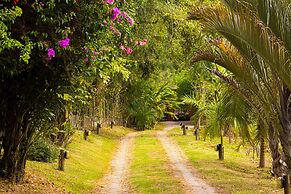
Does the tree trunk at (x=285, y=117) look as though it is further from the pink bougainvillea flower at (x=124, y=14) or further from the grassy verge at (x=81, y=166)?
the grassy verge at (x=81, y=166)

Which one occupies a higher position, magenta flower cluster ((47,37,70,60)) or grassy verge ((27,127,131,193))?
magenta flower cluster ((47,37,70,60))

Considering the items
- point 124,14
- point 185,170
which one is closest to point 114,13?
point 124,14

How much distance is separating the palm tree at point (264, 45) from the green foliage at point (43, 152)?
8442mm

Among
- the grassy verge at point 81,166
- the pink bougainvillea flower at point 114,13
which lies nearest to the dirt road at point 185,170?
the grassy verge at point 81,166

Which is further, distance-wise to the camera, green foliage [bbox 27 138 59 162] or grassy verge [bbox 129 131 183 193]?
green foliage [bbox 27 138 59 162]

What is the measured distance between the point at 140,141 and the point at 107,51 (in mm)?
20944

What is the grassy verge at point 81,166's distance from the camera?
515 inches

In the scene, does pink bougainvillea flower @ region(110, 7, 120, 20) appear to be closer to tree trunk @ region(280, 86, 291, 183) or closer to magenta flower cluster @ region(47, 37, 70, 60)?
magenta flower cluster @ region(47, 37, 70, 60)

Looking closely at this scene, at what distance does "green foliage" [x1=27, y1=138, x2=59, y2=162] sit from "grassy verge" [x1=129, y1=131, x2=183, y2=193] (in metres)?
2.86

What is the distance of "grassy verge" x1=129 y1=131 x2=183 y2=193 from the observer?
12898mm

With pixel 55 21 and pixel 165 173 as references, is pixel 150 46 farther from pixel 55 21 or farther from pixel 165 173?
pixel 55 21

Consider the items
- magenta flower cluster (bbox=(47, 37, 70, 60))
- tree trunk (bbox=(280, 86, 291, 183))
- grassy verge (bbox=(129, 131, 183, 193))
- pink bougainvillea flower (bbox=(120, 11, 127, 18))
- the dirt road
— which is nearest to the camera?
magenta flower cluster (bbox=(47, 37, 70, 60))

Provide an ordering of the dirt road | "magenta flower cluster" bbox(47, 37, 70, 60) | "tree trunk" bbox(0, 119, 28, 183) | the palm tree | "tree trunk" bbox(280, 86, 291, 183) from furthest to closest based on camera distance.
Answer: the dirt road
"tree trunk" bbox(0, 119, 28, 183)
"tree trunk" bbox(280, 86, 291, 183)
"magenta flower cluster" bbox(47, 37, 70, 60)
the palm tree

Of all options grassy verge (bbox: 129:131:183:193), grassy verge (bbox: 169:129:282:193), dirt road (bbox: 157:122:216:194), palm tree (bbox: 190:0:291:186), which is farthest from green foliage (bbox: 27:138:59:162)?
palm tree (bbox: 190:0:291:186)
